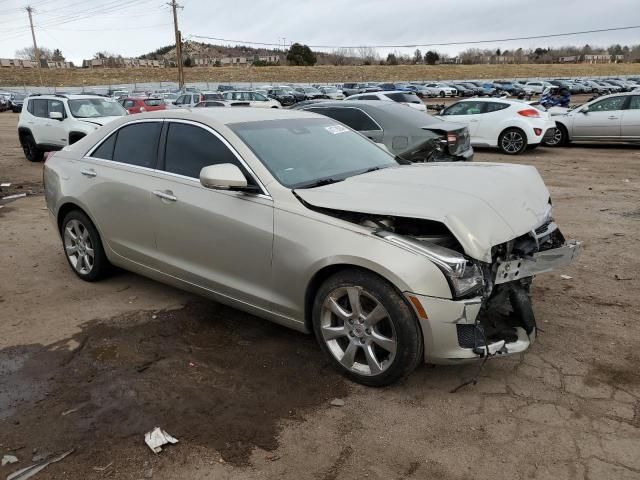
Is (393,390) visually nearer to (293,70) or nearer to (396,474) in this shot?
(396,474)

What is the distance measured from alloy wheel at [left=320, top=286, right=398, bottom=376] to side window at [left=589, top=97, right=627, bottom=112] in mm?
13802

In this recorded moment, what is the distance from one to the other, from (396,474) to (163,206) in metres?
2.65

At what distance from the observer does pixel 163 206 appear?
4.21m

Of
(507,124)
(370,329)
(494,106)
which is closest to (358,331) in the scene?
(370,329)

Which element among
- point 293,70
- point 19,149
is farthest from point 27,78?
point 19,149

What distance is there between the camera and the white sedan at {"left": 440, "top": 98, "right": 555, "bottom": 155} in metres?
13.8

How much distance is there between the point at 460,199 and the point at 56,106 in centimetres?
1326

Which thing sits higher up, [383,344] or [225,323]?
[383,344]

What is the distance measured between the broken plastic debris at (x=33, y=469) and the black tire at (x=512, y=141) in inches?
529

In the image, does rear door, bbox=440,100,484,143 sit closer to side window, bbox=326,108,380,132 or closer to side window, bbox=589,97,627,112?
side window, bbox=589,97,627,112

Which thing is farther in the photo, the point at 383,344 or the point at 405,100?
the point at 405,100

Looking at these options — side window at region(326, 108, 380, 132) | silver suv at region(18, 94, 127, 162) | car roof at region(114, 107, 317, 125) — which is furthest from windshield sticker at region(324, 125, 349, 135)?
silver suv at region(18, 94, 127, 162)

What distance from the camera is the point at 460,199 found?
330 centimetres

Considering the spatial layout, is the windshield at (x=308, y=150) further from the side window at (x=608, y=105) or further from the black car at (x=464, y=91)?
the black car at (x=464, y=91)
